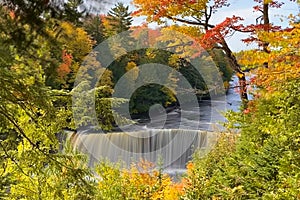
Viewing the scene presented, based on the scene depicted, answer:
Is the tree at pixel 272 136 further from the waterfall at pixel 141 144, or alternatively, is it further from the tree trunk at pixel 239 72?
the waterfall at pixel 141 144

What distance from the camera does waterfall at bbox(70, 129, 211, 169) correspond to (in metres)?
15.0

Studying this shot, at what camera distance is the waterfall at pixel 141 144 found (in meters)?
15.0

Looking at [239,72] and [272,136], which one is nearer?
[272,136]

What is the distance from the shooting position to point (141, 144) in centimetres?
1566

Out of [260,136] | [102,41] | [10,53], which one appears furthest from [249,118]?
[102,41]

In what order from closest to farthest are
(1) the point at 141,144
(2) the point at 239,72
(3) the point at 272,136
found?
(3) the point at 272,136 < (2) the point at 239,72 < (1) the point at 141,144

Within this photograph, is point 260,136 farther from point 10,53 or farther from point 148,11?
point 10,53

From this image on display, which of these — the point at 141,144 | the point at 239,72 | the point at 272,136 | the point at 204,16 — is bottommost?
the point at 141,144

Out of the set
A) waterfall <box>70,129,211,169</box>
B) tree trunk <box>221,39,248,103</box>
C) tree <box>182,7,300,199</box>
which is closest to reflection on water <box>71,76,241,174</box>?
waterfall <box>70,129,211,169</box>

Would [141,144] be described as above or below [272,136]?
below

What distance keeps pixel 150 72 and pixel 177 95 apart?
2.17m

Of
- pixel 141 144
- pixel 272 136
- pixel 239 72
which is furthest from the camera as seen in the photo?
pixel 141 144

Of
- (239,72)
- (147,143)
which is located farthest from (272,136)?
(147,143)

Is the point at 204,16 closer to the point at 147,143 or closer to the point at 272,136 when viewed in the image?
the point at 272,136
